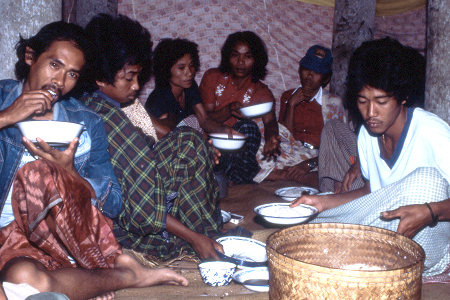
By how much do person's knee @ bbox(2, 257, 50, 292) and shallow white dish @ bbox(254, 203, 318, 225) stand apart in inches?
44.9

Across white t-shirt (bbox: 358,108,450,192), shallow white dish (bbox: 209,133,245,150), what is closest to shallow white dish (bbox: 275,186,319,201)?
shallow white dish (bbox: 209,133,245,150)

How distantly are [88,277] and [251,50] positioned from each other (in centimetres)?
326

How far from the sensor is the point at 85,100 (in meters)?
2.34

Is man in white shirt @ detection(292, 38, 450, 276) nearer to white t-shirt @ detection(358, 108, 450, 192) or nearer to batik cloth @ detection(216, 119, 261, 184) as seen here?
white t-shirt @ detection(358, 108, 450, 192)

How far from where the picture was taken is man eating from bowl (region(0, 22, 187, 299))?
173 centimetres

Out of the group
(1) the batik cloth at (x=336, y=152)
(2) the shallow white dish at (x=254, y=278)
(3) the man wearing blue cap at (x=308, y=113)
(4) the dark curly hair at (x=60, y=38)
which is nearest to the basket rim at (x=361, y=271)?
(2) the shallow white dish at (x=254, y=278)

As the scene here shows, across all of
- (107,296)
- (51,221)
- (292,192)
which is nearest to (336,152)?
(292,192)

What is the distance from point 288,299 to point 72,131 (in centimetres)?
104

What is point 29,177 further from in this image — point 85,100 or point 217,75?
point 217,75

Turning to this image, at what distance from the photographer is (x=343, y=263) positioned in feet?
5.69

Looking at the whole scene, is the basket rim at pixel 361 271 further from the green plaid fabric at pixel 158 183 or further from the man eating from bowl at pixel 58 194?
the green plaid fabric at pixel 158 183

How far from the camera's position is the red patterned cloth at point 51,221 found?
1734 millimetres

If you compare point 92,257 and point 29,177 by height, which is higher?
point 29,177

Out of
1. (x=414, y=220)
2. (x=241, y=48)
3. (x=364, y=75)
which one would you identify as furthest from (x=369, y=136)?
(x=241, y=48)
